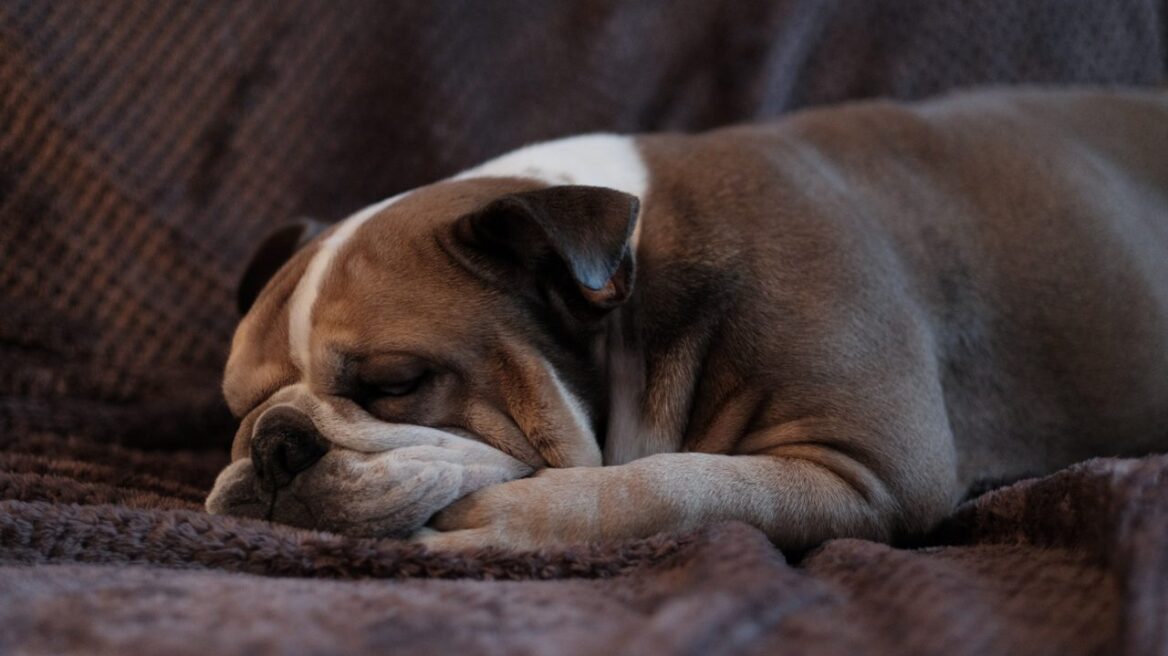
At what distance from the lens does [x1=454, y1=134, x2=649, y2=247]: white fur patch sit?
179cm

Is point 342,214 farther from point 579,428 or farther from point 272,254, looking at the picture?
point 579,428

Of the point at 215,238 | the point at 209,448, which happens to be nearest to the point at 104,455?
the point at 209,448

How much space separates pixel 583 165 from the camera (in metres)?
1.84

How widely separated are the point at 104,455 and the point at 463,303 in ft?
2.93

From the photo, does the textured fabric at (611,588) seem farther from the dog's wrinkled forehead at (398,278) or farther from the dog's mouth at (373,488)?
the dog's wrinkled forehead at (398,278)

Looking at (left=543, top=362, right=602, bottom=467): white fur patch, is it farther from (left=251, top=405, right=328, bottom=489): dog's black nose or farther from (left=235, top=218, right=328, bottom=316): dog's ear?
(left=235, top=218, right=328, bottom=316): dog's ear

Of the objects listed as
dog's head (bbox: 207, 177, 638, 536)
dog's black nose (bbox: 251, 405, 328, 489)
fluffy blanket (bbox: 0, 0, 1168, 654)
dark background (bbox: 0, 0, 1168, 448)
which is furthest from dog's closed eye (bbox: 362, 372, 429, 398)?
dark background (bbox: 0, 0, 1168, 448)

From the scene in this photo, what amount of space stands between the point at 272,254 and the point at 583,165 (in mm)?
660

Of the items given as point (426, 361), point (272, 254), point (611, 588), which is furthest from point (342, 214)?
point (611, 588)

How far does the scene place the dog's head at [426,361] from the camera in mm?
1415

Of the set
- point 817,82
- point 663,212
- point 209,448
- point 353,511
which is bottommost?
point 209,448

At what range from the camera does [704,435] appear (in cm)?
164

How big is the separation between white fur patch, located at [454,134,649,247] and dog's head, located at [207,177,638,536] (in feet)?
0.70

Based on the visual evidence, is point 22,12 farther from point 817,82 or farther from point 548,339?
point 817,82
